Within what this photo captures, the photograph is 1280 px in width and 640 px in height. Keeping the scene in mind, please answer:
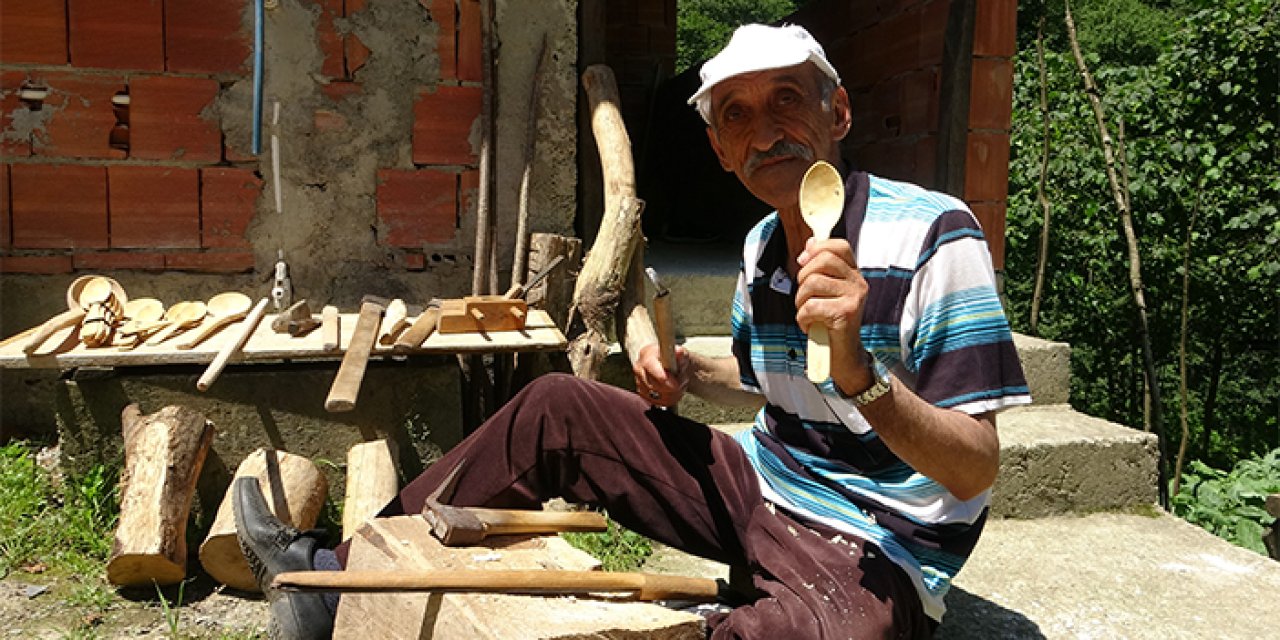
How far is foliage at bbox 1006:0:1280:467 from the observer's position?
26.0ft

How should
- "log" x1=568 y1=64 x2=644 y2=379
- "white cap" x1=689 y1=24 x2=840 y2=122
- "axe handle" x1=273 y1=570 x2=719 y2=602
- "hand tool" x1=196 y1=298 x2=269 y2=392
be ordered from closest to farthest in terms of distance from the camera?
"axe handle" x1=273 y1=570 x2=719 y2=602
"white cap" x1=689 y1=24 x2=840 y2=122
"hand tool" x1=196 y1=298 x2=269 y2=392
"log" x1=568 y1=64 x2=644 y2=379

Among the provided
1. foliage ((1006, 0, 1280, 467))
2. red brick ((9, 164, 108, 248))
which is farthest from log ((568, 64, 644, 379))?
foliage ((1006, 0, 1280, 467))

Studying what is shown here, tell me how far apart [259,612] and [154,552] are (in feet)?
1.11

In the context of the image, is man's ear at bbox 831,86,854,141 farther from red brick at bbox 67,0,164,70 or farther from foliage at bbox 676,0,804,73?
foliage at bbox 676,0,804,73

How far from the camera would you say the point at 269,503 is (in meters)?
2.80

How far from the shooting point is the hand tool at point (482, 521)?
→ 1868 millimetres

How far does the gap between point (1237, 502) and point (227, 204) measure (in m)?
4.62

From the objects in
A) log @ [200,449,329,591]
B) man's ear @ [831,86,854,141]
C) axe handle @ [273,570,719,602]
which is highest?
man's ear @ [831,86,854,141]

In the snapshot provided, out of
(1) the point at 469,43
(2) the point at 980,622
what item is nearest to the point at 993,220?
(2) the point at 980,622

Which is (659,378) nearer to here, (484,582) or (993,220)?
(484,582)

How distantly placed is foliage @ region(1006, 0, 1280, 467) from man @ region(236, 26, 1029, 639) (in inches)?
202

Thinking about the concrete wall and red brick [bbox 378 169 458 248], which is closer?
the concrete wall

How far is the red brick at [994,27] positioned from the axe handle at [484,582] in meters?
3.37

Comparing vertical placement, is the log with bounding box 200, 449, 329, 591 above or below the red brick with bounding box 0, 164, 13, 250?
below
